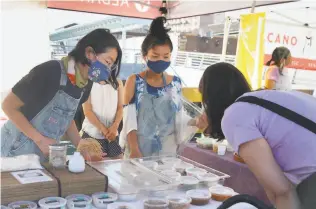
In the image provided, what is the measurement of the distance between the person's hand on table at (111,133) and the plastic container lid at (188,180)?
1204mm

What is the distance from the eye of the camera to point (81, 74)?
1850 millimetres

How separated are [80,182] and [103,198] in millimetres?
112

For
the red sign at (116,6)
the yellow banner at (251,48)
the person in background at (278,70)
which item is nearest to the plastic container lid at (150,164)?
the red sign at (116,6)

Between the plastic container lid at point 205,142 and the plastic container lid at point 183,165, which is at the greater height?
the plastic container lid at point 183,165

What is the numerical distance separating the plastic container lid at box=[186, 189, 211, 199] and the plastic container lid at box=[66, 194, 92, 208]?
1.38 ft

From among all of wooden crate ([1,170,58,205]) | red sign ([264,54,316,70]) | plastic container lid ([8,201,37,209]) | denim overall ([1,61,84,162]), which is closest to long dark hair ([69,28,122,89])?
denim overall ([1,61,84,162])

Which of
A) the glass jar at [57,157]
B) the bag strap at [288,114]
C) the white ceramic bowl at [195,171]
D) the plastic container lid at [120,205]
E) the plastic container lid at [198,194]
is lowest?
the plastic container lid at [198,194]

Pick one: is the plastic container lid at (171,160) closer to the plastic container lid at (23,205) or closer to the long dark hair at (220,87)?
the long dark hair at (220,87)

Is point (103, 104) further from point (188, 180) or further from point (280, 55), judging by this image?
point (280, 55)

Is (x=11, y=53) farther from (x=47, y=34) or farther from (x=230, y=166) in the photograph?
(x=230, y=166)

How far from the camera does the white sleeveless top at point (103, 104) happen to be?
2.87 meters

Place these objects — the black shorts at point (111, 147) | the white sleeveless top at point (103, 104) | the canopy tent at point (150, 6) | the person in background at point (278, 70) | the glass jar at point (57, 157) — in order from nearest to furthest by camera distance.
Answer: the glass jar at point (57, 157) → the black shorts at point (111, 147) → the white sleeveless top at point (103, 104) → the canopy tent at point (150, 6) → the person in background at point (278, 70)

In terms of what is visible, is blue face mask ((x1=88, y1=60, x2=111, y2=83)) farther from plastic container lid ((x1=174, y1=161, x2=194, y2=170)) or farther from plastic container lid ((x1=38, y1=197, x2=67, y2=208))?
plastic container lid ((x1=38, y1=197, x2=67, y2=208))

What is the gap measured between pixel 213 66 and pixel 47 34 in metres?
2.45
